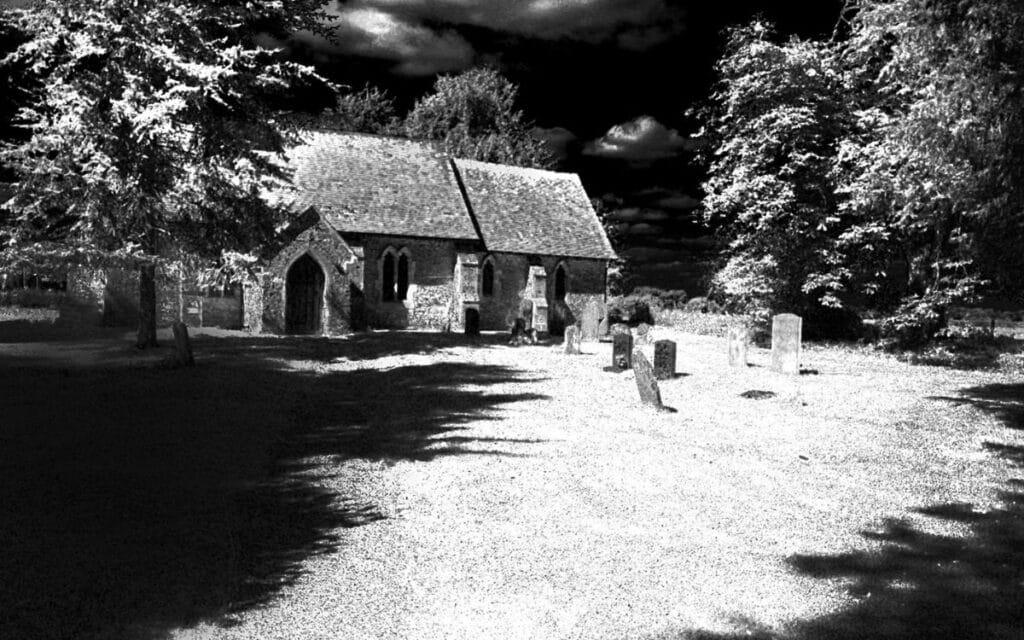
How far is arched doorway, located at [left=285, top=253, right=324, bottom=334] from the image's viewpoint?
1153 inches

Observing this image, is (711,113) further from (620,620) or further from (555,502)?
(620,620)

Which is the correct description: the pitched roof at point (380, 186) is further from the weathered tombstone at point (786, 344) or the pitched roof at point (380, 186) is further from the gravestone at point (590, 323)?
the weathered tombstone at point (786, 344)

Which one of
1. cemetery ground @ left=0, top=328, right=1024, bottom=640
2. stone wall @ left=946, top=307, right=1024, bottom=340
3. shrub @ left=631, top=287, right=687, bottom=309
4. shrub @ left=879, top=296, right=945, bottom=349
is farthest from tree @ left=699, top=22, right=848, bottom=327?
shrub @ left=631, top=287, right=687, bottom=309

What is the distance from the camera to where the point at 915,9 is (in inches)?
555

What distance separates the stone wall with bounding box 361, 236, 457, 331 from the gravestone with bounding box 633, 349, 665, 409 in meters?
20.4

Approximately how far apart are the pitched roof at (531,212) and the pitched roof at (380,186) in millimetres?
1828

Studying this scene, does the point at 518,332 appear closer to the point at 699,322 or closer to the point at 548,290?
the point at 548,290

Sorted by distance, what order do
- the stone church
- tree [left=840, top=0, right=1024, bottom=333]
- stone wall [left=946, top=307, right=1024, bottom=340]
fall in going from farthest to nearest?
stone wall [left=946, top=307, right=1024, bottom=340]
the stone church
tree [left=840, top=0, right=1024, bottom=333]

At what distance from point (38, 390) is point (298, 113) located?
12.9 meters

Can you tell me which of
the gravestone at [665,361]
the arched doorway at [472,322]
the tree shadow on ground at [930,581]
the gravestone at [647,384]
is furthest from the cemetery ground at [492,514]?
the arched doorway at [472,322]

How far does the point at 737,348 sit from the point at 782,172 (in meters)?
10.8

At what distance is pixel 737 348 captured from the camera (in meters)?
22.5

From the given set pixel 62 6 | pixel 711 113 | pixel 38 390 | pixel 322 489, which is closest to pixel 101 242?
pixel 62 6

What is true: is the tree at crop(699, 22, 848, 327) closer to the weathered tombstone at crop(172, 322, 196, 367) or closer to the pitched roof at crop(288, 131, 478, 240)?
the pitched roof at crop(288, 131, 478, 240)
